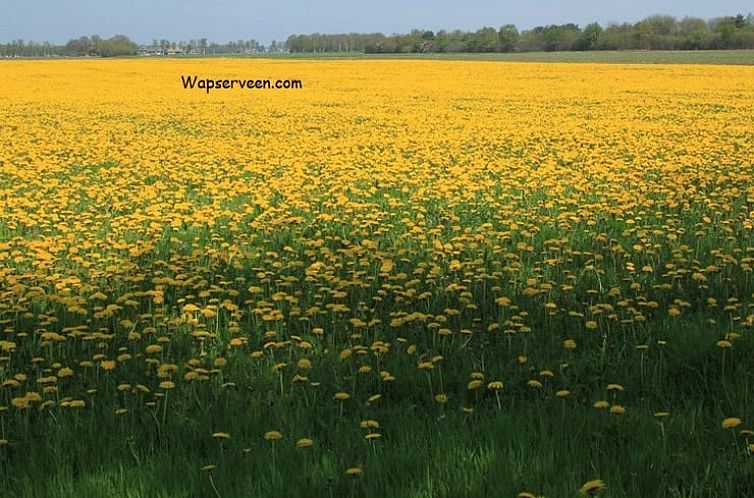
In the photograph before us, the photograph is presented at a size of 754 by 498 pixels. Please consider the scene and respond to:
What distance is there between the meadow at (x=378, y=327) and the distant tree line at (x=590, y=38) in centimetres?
8370

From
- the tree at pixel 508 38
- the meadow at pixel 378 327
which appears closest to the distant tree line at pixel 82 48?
the tree at pixel 508 38

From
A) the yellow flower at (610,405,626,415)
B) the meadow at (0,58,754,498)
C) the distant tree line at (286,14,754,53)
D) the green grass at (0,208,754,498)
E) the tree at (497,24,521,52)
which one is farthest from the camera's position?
the tree at (497,24,521,52)

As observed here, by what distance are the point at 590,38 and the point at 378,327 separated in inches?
4006

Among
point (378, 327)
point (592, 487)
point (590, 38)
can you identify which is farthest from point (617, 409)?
point (590, 38)

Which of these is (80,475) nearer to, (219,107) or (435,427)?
(435,427)

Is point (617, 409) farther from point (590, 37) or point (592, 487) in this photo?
point (590, 37)

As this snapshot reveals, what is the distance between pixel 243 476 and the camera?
10.3 ft

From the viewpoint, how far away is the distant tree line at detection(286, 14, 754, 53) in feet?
294

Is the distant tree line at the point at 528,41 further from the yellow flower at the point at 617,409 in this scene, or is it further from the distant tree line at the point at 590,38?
the yellow flower at the point at 617,409

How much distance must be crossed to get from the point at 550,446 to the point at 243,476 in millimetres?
1198

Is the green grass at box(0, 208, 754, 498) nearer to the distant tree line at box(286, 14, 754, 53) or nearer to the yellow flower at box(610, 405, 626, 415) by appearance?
the yellow flower at box(610, 405, 626, 415)

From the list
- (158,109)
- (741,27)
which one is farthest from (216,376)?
(741,27)

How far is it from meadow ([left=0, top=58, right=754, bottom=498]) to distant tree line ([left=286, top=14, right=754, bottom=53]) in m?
83.7

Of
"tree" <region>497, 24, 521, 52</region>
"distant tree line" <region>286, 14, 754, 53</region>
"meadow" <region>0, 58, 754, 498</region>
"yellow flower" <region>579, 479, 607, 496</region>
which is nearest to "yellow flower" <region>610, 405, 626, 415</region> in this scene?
"meadow" <region>0, 58, 754, 498</region>
